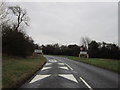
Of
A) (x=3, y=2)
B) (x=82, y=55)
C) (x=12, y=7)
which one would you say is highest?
(x=12, y=7)

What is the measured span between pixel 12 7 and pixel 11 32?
66.7ft

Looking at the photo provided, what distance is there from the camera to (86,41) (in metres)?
124

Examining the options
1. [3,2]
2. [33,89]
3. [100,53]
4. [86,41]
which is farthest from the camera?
[86,41]

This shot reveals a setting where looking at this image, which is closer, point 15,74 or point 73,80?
point 73,80

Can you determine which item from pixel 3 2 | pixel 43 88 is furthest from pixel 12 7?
pixel 43 88

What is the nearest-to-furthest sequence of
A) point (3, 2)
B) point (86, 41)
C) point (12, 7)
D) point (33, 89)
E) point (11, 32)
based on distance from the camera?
point (33, 89) < point (3, 2) < point (11, 32) < point (12, 7) < point (86, 41)

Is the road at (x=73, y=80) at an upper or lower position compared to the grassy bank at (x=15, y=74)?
lower

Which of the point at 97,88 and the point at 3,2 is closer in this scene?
the point at 97,88

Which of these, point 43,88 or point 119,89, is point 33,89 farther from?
point 119,89

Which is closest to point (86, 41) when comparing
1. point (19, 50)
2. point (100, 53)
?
point (100, 53)

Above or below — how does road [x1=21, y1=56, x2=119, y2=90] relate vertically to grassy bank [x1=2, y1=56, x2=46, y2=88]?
below

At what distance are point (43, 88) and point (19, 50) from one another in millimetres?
30901

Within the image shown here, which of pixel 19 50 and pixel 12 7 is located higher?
pixel 12 7

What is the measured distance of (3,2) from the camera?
107ft
